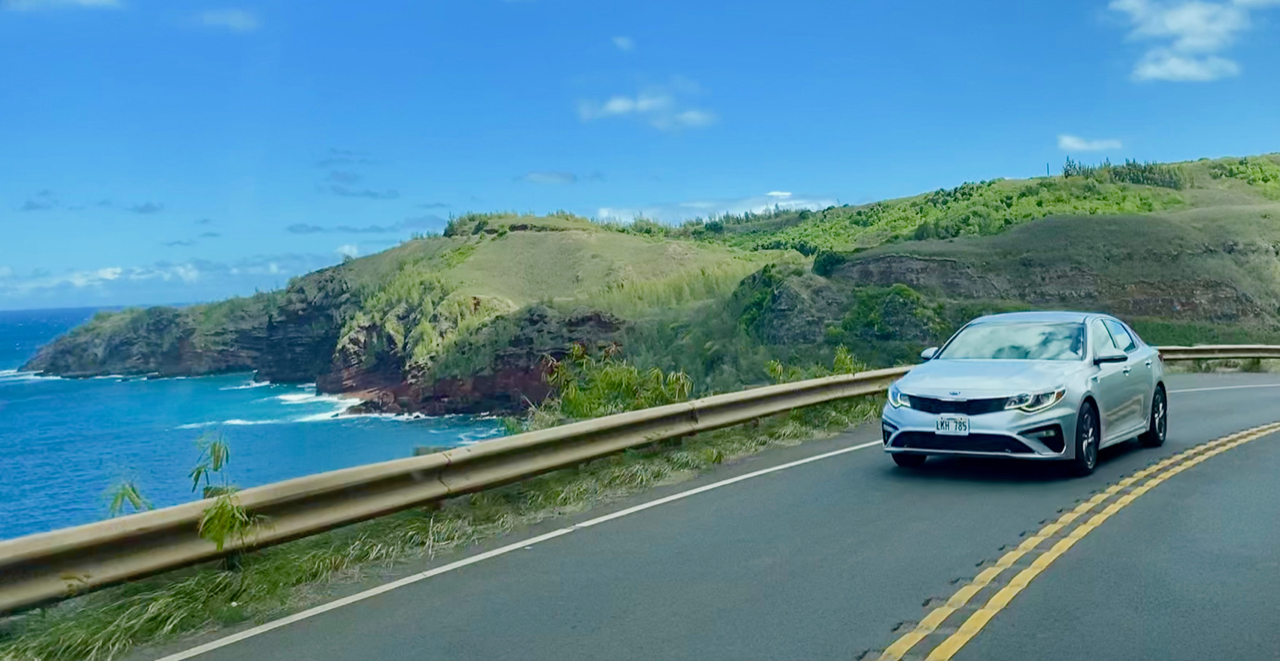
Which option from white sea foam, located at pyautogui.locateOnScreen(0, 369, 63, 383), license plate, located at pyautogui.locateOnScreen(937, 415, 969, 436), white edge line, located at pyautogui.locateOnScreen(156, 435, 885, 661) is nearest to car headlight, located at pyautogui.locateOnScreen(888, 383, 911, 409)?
license plate, located at pyautogui.locateOnScreen(937, 415, 969, 436)

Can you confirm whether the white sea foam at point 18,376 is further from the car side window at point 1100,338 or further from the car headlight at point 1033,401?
the car headlight at point 1033,401

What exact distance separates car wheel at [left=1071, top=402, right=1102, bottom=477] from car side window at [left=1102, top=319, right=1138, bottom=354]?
5.85 feet

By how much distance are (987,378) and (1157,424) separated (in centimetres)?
393

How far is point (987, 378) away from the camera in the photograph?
11352 millimetres

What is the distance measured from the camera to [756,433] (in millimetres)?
14992

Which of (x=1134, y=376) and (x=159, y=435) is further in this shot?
(x=159, y=435)

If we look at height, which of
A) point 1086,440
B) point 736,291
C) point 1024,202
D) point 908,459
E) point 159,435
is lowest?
point 159,435

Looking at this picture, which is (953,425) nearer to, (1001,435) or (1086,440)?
(1001,435)

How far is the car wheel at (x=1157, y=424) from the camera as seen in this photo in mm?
13953

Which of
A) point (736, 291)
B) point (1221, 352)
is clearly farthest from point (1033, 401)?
point (736, 291)

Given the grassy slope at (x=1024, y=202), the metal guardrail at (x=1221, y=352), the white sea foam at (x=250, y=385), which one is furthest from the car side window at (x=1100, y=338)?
the white sea foam at (x=250, y=385)

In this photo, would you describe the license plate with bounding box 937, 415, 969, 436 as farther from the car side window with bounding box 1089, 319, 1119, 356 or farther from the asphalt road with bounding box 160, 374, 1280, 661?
the car side window with bounding box 1089, 319, 1119, 356

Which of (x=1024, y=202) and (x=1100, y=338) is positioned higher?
(x=1024, y=202)

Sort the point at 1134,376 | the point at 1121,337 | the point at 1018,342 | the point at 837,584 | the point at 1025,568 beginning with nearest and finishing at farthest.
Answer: the point at 837,584
the point at 1025,568
the point at 1018,342
the point at 1134,376
the point at 1121,337
